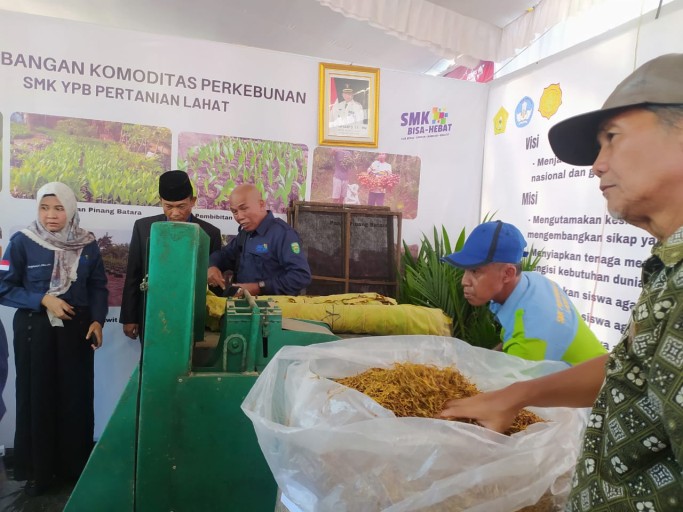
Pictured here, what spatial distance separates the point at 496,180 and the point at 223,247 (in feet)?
6.99

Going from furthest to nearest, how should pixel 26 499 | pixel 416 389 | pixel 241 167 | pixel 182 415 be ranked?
1. pixel 241 167
2. pixel 26 499
3. pixel 182 415
4. pixel 416 389

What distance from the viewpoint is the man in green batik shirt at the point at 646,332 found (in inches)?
22.0

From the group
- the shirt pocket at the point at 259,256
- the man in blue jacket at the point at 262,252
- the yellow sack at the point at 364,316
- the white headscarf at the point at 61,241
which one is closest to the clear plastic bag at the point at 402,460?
the yellow sack at the point at 364,316

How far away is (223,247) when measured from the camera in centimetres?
294

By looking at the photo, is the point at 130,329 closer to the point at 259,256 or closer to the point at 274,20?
the point at 259,256

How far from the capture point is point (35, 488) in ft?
7.93

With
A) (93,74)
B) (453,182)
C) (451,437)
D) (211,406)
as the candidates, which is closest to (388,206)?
(453,182)

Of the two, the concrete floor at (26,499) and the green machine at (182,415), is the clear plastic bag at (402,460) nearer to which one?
the green machine at (182,415)

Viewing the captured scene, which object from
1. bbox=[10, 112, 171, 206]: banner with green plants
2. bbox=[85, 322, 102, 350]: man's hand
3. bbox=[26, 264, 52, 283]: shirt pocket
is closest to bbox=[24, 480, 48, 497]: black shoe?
bbox=[85, 322, 102, 350]: man's hand

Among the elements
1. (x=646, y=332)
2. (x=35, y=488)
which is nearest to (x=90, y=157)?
(x=35, y=488)

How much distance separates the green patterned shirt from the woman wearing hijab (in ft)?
8.51

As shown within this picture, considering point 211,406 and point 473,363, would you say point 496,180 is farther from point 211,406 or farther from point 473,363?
point 211,406

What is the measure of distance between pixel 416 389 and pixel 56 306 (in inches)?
88.5

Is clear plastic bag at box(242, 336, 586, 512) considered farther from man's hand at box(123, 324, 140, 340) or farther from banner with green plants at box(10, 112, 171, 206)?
banner with green plants at box(10, 112, 171, 206)
